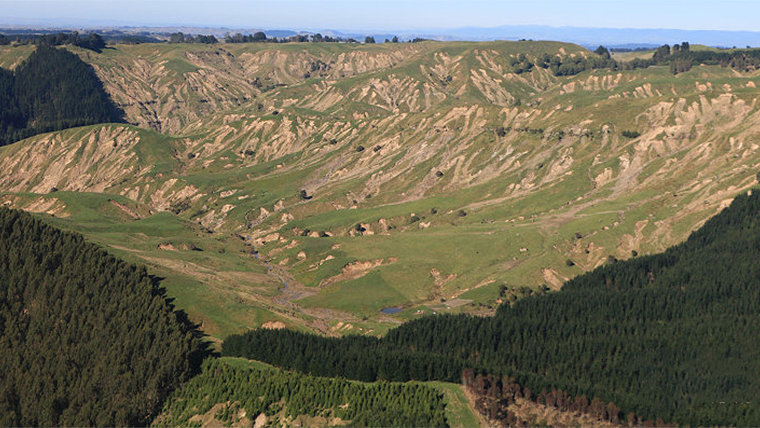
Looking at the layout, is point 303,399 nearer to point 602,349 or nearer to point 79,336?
point 79,336

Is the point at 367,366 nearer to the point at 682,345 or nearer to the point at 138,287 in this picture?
the point at 138,287

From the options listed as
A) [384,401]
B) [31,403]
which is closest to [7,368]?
[31,403]

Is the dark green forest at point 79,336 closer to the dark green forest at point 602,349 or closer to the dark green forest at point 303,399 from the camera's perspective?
the dark green forest at point 303,399

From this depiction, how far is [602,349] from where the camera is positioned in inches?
6644

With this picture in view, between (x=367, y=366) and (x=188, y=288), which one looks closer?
(x=367, y=366)

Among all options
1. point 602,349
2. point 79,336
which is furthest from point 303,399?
point 602,349

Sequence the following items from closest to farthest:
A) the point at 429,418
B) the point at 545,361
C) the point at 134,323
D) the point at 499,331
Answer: the point at 429,418
the point at 134,323
the point at 545,361
the point at 499,331

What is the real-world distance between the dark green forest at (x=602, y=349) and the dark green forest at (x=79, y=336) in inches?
628

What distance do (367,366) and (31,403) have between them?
56.2 metres

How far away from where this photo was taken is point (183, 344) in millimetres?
142875

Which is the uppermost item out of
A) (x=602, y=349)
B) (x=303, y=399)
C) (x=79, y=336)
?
(x=303, y=399)

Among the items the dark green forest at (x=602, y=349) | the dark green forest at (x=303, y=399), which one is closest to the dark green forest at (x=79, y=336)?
the dark green forest at (x=303, y=399)

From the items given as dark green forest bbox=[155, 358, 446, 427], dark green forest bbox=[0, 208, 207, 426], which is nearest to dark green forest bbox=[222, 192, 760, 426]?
dark green forest bbox=[155, 358, 446, 427]

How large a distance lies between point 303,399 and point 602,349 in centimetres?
7519
